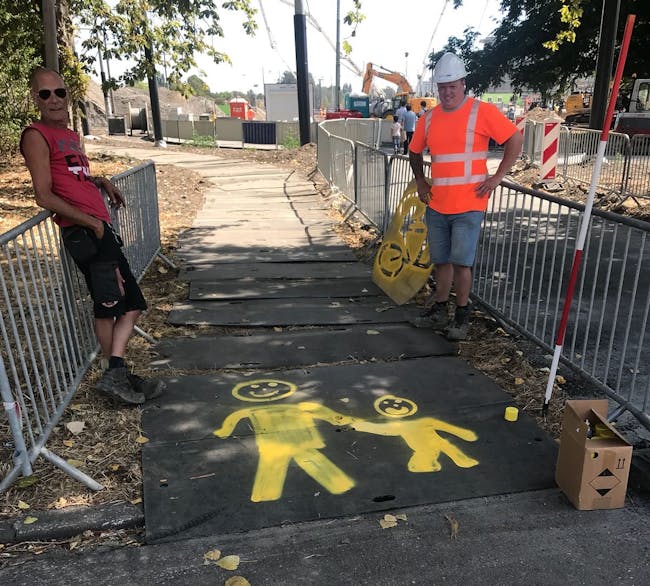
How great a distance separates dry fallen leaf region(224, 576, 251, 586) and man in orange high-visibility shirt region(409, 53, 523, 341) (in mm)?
2846

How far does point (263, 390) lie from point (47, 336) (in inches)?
53.5

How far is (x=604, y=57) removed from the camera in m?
14.5

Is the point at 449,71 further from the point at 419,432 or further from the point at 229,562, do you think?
the point at 229,562

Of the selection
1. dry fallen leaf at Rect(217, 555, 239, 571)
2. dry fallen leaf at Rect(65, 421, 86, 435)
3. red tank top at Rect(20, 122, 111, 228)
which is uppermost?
red tank top at Rect(20, 122, 111, 228)

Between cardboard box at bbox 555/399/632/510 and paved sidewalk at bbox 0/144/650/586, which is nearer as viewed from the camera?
paved sidewalk at bbox 0/144/650/586

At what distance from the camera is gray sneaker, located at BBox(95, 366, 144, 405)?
3548 millimetres

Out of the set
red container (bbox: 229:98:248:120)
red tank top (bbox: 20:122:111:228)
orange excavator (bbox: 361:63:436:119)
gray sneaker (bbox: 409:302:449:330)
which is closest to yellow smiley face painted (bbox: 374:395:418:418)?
gray sneaker (bbox: 409:302:449:330)

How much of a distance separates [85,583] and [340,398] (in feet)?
6.10

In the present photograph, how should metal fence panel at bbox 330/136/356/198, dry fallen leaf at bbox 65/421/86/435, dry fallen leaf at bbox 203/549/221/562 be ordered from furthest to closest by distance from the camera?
metal fence panel at bbox 330/136/356/198 < dry fallen leaf at bbox 65/421/86/435 < dry fallen leaf at bbox 203/549/221/562

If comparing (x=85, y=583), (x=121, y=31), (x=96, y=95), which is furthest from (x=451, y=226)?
(x=96, y=95)

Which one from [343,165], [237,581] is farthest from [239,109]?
[237,581]

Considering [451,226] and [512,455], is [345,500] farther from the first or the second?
[451,226]

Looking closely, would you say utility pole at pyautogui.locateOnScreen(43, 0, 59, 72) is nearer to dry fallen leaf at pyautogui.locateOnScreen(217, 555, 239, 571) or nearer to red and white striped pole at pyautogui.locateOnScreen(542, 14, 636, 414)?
red and white striped pole at pyautogui.locateOnScreen(542, 14, 636, 414)

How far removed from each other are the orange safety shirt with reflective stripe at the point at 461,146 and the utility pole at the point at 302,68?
1523 cm
